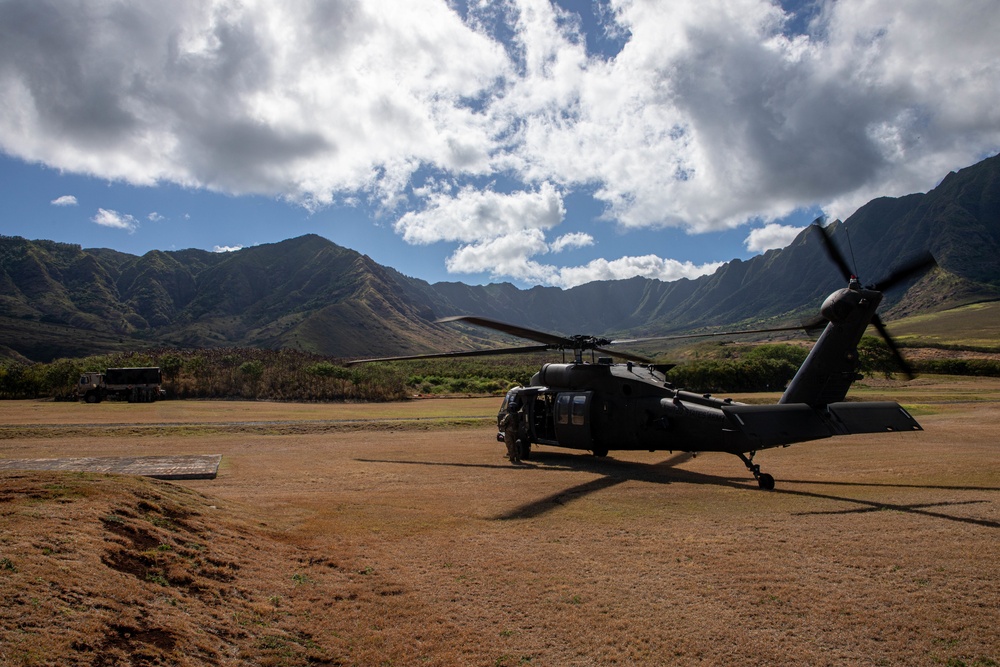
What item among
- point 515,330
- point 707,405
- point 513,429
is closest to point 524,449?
point 513,429

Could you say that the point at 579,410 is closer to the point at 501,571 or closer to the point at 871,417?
the point at 871,417

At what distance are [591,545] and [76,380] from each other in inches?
2303

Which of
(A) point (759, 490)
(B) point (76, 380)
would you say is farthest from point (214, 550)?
(B) point (76, 380)

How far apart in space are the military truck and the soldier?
41.0 metres

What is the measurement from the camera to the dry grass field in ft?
17.3

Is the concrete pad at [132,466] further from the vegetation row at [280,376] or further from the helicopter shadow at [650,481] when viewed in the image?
the vegetation row at [280,376]

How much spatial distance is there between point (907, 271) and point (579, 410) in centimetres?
A: 916

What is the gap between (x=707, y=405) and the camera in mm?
15039

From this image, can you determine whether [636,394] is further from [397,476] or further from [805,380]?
[397,476]

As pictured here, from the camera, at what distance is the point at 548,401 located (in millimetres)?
18750

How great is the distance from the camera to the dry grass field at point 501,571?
5258mm

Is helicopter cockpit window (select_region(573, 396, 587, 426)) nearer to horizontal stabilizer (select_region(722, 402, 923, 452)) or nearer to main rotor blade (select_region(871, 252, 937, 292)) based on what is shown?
horizontal stabilizer (select_region(722, 402, 923, 452))

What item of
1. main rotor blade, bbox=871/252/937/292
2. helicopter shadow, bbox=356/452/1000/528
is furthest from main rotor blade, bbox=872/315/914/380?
helicopter shadow, bbox=356/452/1000/528

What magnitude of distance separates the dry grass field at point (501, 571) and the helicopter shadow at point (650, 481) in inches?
4.8
